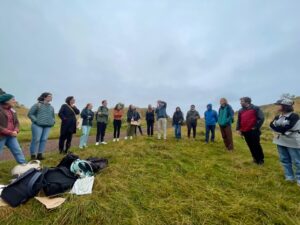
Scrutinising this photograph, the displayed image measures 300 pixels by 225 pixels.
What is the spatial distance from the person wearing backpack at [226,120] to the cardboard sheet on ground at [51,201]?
7209 mm

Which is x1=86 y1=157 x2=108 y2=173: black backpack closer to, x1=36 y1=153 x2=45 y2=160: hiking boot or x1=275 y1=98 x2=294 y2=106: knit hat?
x1=36 y1=153 x2=45 y2=160: hiking boot

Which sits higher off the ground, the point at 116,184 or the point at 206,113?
the point at 206,113

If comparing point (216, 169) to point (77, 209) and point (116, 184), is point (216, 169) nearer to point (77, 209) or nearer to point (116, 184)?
point (116, 184)

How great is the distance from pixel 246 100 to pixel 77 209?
599 centimetres

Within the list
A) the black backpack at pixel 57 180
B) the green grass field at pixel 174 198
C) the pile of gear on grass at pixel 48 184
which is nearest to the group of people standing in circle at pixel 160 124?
the green grass field at pixel 174 198

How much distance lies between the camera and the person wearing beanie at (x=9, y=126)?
5.45m

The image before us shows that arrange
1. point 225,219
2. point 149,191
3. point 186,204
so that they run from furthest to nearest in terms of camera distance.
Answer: point 149,191
point 186,204
point 225,219

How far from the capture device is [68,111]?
26.7 ft

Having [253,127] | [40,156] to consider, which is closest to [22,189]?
[40,156]

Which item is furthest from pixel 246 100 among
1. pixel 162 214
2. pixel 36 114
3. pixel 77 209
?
pixel 36 114

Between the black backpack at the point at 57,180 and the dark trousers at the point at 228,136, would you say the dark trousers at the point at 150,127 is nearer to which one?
the dark trousers at the point at 228,136

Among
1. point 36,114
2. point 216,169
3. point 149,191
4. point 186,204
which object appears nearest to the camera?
point 186,204

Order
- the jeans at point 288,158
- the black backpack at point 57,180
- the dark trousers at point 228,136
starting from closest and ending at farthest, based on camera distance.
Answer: the black backpack at point 57,180 < the jeans at point 288,158 < the dark trousers at point 228,136

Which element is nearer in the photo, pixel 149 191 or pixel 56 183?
pixel 56 183
